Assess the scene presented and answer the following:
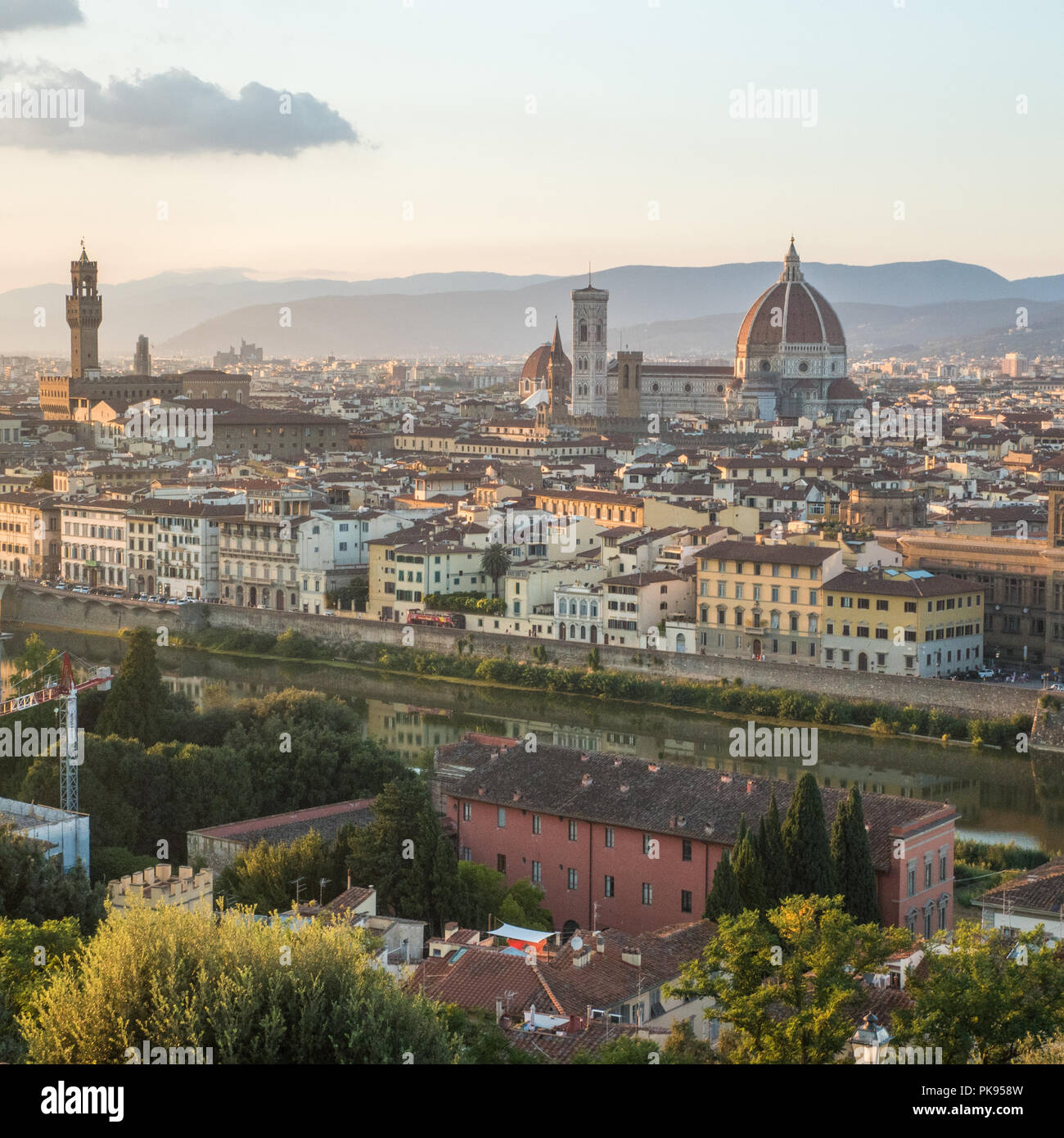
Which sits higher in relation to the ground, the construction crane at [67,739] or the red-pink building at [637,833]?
the construction crane at [67,739]

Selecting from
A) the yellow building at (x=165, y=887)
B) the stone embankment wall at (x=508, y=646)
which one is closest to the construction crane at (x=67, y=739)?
the yellow building at (x=165, y=887)

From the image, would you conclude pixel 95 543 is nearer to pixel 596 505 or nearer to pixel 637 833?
pixel 596 505

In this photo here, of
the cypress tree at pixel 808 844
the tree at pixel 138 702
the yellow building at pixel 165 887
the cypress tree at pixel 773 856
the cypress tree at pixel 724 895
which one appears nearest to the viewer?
the yellow building at pixel 165 887

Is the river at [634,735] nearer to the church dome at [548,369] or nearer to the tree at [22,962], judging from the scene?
the tree at [22,962]

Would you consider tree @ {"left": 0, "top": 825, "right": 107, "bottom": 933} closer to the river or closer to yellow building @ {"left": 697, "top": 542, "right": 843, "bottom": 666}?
the river

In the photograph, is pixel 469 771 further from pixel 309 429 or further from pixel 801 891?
pixel 309 429

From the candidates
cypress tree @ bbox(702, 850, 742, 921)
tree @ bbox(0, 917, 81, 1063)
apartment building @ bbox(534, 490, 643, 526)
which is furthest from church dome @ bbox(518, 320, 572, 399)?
tree @ bbox(0, 917, 81, 1063)

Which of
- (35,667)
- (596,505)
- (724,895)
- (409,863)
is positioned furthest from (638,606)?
(724,895)
